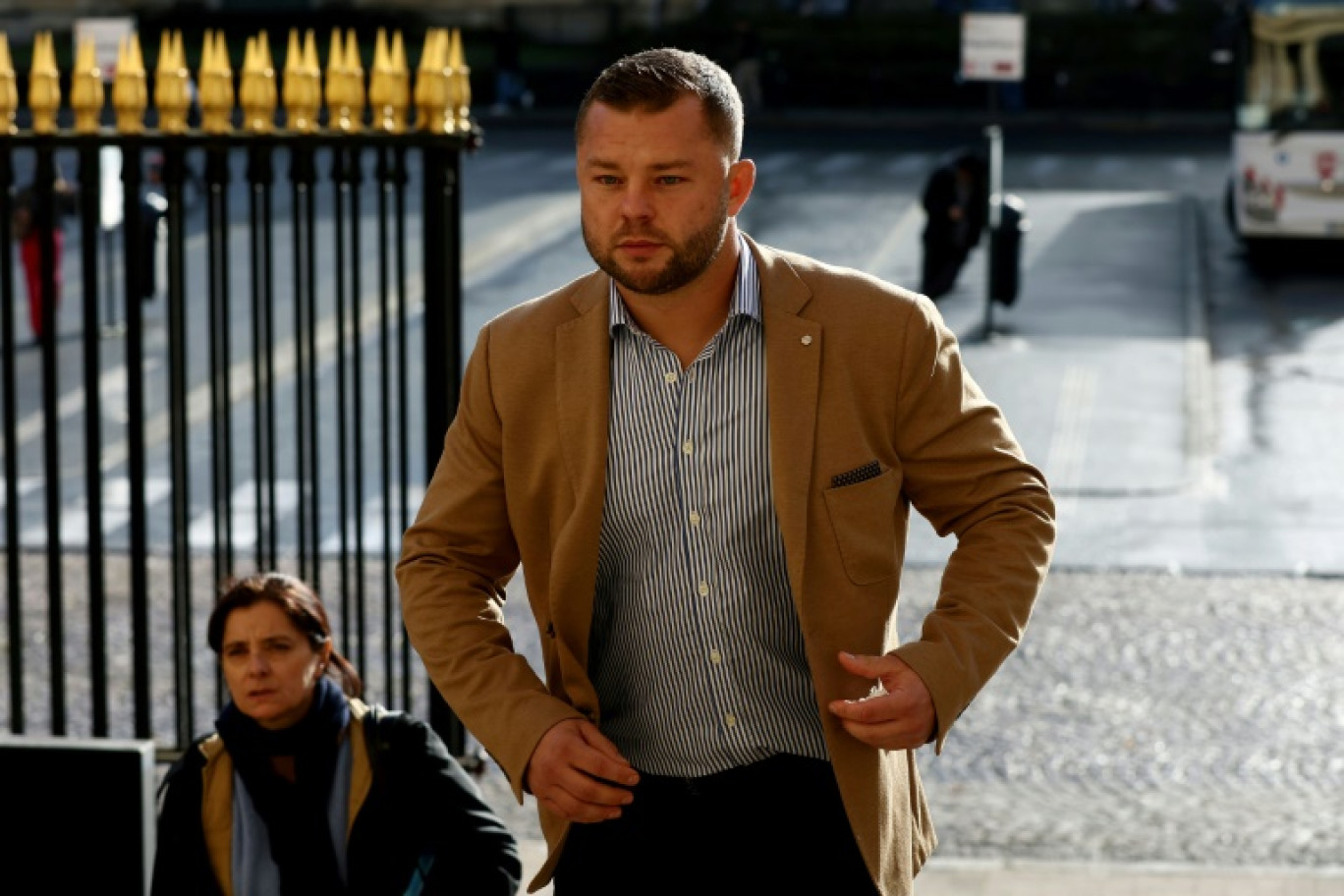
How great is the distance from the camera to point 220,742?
15.2 ft

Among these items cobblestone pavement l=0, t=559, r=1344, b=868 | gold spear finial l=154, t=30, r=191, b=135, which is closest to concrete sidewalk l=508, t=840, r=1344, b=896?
cobblestone pavement l=0, t=559, r=1344, b=868

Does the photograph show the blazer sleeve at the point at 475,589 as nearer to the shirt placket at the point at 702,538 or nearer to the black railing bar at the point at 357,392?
the shirt placket at the point at 702,538

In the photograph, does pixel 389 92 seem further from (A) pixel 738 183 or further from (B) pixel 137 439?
(A) pixel 738 183

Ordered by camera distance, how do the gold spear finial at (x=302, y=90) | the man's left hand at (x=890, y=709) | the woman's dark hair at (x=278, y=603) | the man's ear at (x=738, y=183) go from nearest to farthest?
the man's left hand at (x=890, y=709)
the man's ear at (x=738, y=183)
the woman's dark hair at (x=278, y=603)
the gold spear finial at (x=302, y=90)

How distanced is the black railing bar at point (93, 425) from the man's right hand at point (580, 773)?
342 cm

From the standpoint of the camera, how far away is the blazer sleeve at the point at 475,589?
3.41m

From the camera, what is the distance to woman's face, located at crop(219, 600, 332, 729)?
4.64 metres

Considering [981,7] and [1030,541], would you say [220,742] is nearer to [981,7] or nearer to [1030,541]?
[1030,541]

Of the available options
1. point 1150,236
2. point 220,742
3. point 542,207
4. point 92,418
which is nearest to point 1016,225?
point 1150,236

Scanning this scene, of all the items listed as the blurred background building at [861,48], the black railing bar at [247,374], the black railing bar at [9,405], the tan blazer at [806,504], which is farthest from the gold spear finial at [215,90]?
the blurred background building at [861,48]

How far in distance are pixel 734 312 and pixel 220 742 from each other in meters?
1.61

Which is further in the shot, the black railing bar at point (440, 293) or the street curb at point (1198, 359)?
the street curb at point (1198, 359)

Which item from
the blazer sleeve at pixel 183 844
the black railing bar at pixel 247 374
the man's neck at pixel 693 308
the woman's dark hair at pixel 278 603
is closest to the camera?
the man's neck at pixel 693 308

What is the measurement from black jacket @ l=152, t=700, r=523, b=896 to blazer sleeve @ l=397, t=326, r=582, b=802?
3.49 feet
